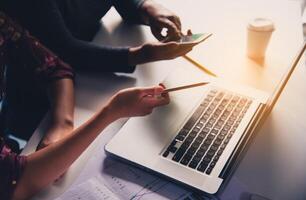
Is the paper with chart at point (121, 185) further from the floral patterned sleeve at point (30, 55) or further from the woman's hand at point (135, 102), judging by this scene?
the floral patterned sleeve at point (30, 55)

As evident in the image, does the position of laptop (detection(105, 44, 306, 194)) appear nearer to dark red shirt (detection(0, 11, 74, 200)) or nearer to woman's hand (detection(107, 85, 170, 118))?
woman's hand (detection(107, 85, 170, 118))

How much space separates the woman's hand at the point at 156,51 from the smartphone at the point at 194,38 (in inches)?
0.7

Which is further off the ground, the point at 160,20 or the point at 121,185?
the point at 160,20

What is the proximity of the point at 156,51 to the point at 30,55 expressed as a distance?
0.34 metres

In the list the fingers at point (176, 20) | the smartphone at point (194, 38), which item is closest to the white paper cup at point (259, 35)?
the smartphone at point (194, 38)

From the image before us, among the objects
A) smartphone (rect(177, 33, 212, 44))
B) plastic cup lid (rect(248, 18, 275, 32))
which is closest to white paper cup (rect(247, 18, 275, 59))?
plastic cup lid (rect(248, 18, 275, 32))

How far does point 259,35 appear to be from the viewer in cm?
108

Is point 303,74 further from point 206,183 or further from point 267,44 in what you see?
point 206,183

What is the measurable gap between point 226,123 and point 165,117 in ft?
0.48

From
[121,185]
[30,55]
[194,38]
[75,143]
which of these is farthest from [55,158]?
[194,38]

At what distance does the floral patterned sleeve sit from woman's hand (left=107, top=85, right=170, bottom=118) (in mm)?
234

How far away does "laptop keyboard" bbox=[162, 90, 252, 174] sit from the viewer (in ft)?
2.72

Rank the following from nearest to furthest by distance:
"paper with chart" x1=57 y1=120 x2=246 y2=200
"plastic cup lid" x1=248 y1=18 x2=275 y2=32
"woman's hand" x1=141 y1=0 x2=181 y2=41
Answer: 1. "paper with chart" x1=57 y1=120 x2=246 y2=200
2. "plastic cup lid" x1=248 y1=18 x2=275 y2=32
3. "woman's hand" x1=141 y1=0 x2=181 y2=41

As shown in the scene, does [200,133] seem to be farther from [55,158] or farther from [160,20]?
[160,20]
